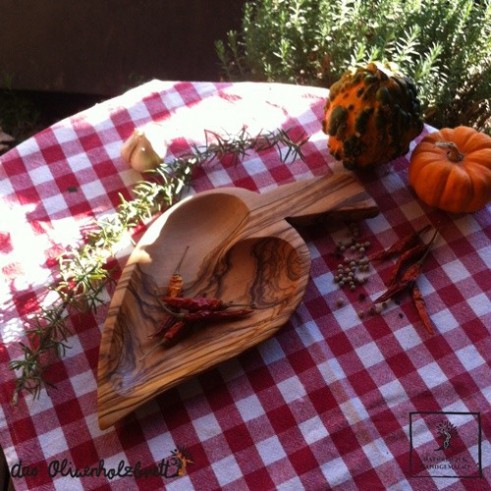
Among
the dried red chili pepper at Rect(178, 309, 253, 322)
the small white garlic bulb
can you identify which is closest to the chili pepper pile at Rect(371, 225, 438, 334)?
the dried red chili pepper at Rect(178, 309, 253, 322)

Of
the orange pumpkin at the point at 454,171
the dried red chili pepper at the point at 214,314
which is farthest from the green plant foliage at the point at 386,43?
the dried red chili pepper at the point at 214,314

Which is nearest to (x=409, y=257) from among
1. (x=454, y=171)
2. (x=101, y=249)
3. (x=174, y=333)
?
(x=454, y=171)

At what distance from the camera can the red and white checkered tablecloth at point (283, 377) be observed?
1149mm

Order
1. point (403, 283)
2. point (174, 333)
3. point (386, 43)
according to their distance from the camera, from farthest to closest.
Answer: point (386, 43) → point (403, 283) → point (174, 333)

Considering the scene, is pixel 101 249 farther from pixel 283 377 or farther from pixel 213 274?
pixel 283 377

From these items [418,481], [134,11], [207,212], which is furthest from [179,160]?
[134,11]

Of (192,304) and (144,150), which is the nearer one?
(192,304)

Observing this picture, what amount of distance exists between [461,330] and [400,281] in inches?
5.5

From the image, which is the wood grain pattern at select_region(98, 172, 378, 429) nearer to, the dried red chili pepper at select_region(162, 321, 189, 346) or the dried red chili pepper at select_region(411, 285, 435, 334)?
the dried red chili pepper at select_region(162, 321, 189, 346)

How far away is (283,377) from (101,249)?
42 cm

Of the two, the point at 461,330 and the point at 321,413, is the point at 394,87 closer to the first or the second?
the point at 461,330

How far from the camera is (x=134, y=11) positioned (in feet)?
7.36

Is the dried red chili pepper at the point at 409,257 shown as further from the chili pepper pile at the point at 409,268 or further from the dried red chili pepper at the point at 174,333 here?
the dried red chili pepper at the point at 174,333

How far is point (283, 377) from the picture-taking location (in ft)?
4.05
